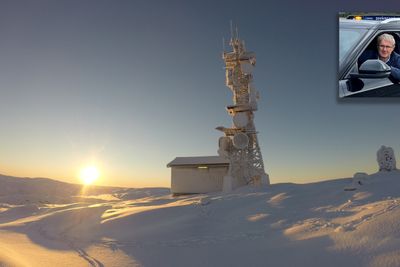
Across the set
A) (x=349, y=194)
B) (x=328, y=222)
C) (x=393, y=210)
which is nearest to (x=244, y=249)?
(x=328, y=222)

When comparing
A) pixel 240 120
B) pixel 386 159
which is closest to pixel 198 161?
pixel 240 120

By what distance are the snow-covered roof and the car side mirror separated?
58.9 ft

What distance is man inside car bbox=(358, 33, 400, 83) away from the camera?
1744 cm

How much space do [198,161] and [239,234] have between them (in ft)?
78.1

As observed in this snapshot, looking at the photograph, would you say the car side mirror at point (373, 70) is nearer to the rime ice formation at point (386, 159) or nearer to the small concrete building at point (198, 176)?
the rime ice formation at point (386, 159)

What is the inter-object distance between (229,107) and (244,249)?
2532 centimetres

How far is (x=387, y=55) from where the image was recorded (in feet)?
57.2

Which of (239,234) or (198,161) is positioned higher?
(198,161)

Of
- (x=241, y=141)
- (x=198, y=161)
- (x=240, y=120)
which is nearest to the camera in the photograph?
(x=241, y=141)

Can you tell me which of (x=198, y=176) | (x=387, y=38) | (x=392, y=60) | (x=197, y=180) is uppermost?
(x=387, y=38)

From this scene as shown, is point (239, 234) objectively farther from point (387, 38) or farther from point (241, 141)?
point (241, 141)

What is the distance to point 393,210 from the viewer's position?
1014 cm

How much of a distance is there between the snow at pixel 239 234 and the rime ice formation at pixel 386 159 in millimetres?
587

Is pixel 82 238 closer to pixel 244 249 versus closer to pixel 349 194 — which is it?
pixel 244 249
